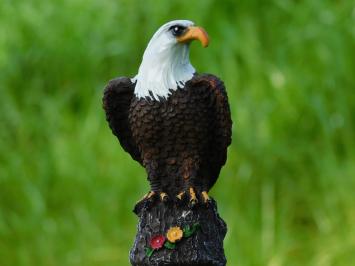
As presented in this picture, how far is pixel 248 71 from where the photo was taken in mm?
6348

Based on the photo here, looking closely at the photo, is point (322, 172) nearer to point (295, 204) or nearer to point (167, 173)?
point (295, 204)

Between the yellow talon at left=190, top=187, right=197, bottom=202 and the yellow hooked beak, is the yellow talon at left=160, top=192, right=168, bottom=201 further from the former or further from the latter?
the yellow hooked beak

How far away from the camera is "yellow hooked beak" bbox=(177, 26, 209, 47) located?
9.43 ft

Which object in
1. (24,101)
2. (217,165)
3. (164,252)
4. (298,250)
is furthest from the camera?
(24,101)

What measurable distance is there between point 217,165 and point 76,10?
12.8 feet

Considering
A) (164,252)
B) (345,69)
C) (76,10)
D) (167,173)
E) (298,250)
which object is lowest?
(164,252)

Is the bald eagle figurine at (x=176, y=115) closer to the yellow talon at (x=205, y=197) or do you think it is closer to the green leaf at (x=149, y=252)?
the yellow talon at (x=205, y=197)

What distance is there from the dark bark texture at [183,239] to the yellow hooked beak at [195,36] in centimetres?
44

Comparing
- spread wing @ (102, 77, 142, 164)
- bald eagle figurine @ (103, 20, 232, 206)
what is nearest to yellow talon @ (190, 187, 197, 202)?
bald eagle figurine @ (103, 20, 232, 206)

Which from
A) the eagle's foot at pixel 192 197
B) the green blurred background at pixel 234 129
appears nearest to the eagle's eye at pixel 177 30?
the eagle's foot at pixel 192 197

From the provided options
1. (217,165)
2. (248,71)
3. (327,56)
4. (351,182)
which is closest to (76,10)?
(248,71)

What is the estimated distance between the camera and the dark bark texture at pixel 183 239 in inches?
112

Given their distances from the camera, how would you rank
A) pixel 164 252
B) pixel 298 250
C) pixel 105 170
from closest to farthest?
pixel 164 252 → pixel 298 250 → pixel 105 170

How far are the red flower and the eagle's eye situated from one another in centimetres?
55
